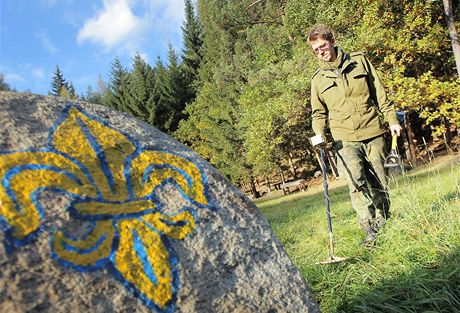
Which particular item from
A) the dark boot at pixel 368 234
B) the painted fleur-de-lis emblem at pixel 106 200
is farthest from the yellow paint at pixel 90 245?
the dark boot at pixel 368 234

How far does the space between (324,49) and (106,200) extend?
2.69 metres

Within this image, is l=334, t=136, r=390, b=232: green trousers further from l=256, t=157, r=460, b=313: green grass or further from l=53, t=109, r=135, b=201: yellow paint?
l=53, t=109, r=135, b=201: yellow paint

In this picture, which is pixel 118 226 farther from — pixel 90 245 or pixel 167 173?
pixel 167 173

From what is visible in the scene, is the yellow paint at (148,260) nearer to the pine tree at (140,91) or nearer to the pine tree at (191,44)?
the pine tree at (140,91)

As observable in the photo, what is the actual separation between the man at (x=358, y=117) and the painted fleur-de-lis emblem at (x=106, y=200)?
2.21 meters

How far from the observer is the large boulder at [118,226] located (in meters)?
1.44

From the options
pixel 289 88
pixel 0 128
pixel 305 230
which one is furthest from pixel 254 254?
pixel 289 88

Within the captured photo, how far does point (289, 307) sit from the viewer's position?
1833mm

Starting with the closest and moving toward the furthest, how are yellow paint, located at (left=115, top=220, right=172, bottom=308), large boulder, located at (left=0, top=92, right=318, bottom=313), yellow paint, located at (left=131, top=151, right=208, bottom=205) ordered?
large boulder, located at (left=0, top=92, right=318, bottom=313)
yellow paint, located at (left=115, top=220, right=172, bottom=308)
yellow paint, located at (left=131, top=151, right=208, bottom=205)

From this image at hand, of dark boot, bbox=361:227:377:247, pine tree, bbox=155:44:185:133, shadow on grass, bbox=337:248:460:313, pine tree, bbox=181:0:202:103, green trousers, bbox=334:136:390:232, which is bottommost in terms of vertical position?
shadow on grass, bbox=337:248:460:313

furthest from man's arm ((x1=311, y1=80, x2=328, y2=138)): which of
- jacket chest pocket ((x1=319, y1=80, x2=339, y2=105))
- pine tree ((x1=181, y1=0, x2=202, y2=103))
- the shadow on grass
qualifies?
pine tree ((x1=181, y1=0, x2=202, y2=103))

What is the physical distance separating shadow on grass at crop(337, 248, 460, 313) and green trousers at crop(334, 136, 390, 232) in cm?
118

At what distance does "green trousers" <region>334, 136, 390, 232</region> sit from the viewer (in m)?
3.77

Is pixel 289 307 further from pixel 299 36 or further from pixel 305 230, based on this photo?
pixel 299 36
